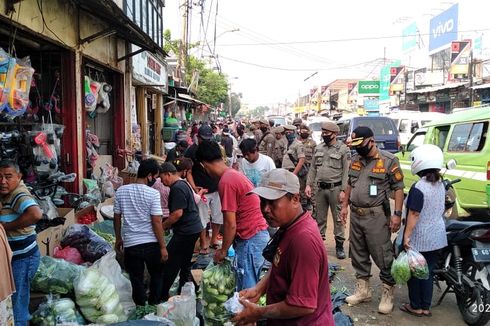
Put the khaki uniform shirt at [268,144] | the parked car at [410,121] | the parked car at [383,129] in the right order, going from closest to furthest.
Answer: the khaki uniform shirt at [268,144]
the parked car at [383,129]
the parked car at [410,121]

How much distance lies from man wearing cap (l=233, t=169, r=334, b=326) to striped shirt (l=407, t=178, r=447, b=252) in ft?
8.47

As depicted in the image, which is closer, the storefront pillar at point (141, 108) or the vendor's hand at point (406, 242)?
the vendor's hand at point (406, 242)

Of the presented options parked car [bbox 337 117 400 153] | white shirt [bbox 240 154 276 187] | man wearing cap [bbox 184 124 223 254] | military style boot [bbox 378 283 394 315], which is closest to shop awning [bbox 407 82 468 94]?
parked car [bbox 337 117 400 153]

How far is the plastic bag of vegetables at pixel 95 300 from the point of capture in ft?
13.2

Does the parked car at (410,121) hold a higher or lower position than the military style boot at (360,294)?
higher

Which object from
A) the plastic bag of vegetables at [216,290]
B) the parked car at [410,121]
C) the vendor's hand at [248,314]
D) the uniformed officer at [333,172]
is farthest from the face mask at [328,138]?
the parked car at [410,121]

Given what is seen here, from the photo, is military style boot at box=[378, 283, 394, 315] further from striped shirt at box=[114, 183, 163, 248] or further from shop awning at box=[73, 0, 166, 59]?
shop awning at box=[73, 0, 166, 59]

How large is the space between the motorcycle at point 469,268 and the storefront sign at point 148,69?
24.9 ft

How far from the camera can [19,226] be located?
3.40 m

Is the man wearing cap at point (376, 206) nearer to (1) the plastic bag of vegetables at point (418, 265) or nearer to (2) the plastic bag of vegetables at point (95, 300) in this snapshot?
(1) the plastic bag of vegetables at point (418, 265)

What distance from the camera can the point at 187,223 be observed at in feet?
15.0

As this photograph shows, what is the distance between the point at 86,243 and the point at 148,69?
6801 mm

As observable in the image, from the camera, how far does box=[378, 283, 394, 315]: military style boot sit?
4.72m

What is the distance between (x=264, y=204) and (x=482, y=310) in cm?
299
